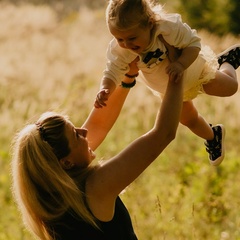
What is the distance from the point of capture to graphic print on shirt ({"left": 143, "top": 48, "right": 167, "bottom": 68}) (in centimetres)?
383

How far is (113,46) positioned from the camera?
13.3 feet

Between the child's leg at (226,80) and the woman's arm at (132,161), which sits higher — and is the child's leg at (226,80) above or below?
above

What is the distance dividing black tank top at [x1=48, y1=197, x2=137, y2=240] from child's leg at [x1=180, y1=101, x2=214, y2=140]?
1066mm

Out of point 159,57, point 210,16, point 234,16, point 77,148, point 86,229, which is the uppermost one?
point 210,16

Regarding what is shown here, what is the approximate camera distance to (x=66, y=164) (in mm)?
3619

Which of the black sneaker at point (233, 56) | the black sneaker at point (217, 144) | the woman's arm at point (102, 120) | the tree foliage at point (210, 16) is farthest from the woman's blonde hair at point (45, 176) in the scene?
the tree foliage at point (210, 16)

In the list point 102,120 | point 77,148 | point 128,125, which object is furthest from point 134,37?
point 128,125

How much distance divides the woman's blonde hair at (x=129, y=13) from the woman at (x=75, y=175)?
340 millimetres

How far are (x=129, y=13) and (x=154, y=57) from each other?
31 centimetres

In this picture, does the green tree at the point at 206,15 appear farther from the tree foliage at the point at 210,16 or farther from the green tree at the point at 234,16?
the green tree at the point at 234,16

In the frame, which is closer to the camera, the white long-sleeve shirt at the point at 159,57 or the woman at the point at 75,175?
the woman at the point at 75,175

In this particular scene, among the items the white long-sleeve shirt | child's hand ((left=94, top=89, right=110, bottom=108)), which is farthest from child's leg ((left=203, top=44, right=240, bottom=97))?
child's hand ((left=94, top=89, right=110, bottom=108))

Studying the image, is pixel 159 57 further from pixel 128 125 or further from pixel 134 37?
pixel 128 125

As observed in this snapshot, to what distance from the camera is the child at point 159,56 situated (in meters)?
3.67
